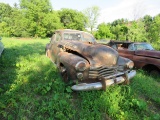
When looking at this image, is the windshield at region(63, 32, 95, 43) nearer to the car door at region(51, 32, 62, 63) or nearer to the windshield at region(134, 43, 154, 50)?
the car door at region(51, 32, 62, 63)

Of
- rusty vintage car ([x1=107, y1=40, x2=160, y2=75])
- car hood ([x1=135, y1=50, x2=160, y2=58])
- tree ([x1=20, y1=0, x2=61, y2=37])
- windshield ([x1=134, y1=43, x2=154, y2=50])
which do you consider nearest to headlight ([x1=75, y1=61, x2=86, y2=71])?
rusty vintage car ([x1=107, y1=40, x2=160, y2=75])

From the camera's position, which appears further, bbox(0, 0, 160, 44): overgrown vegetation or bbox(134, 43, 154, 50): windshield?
bbox(0, 0, 160, 44): overgrown vegetation

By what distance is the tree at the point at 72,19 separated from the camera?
156 feet

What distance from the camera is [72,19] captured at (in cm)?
4866

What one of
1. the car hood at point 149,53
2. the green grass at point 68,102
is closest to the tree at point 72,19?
the car hood at point 149,53

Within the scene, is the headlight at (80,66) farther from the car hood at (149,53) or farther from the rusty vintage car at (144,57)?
the car hood at (149,53)

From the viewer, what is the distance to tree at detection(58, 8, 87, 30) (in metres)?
47.5

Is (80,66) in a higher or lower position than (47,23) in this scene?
lower

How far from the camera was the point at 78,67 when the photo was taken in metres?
3.95

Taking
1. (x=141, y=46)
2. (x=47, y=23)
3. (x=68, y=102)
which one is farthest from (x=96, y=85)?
(x=47, y=23)

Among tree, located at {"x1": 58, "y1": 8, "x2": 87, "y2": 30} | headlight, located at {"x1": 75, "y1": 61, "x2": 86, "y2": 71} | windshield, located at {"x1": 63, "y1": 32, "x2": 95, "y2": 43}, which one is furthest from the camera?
tree, located at {"x1": 58, "y1": 8, "x2": 87, "y2": 30}

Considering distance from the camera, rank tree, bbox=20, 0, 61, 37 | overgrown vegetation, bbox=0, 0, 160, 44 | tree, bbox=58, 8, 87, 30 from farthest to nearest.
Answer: tree, bbox=58, 8, 87, 30, tree, bbox=20, 0, 61, 37, overgrown vegetation, bbox=0, 0, 160, 44

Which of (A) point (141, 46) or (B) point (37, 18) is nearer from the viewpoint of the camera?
(A) point (141, 46)

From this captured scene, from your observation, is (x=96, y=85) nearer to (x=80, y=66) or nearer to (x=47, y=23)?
(x=80, y=66)
